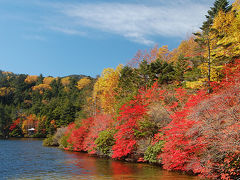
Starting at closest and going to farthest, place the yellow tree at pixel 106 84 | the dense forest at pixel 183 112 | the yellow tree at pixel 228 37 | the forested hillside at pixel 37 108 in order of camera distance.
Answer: the dense forest at pixel 183 112 < the yellow tree at pixel 228 37 < the yellow tree at pixel 106 84 < the forested hillside at pixel 37 108

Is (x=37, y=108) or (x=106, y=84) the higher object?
(x=106, y=84)

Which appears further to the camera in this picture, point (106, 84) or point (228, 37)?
point (106, 84)

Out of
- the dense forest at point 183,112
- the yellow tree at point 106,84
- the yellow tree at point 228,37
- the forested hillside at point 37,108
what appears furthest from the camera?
the forested hillside at point 37,108

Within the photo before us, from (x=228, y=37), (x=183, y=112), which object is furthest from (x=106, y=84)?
(x=183, y=112)

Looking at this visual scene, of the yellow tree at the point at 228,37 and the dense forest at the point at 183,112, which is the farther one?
the yellow tree at the point at 228,37

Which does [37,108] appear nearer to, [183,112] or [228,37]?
[228,37]

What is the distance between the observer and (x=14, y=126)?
3588 inches

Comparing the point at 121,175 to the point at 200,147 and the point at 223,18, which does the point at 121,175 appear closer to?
the point at 200,147

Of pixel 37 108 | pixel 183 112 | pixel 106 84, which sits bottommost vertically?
pixel 183 112

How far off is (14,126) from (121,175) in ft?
278

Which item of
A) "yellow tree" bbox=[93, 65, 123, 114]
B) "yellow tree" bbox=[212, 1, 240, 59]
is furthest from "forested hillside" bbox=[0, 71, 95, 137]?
"yellow tree" bbox=[212, 1, 240, 59]

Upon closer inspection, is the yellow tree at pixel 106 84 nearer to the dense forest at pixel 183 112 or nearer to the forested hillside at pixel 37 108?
the dense forest at pixel 183 112

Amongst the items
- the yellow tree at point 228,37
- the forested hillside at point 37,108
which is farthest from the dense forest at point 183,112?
the forested hillside at point 37,108

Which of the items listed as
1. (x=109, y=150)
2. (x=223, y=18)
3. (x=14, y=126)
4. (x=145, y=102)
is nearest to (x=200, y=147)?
(x=145, y=102)
